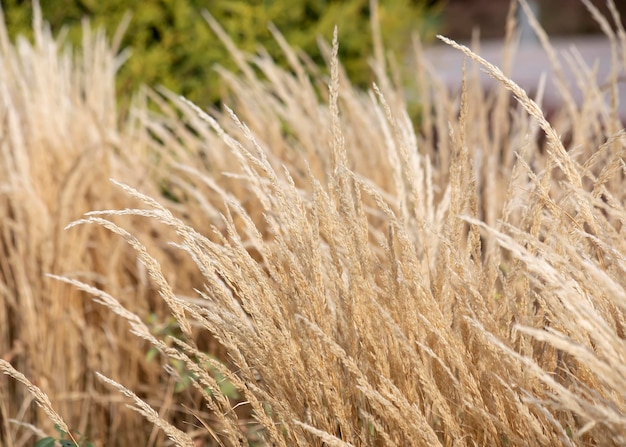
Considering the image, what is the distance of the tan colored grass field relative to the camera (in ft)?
3.35

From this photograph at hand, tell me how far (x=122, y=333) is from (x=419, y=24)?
3.67m

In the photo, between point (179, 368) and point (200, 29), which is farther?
point (200, 29)

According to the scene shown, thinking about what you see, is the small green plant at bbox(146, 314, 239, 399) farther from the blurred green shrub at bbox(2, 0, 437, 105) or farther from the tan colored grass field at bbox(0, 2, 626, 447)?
the blurred green shrub at bbox(2, 0, 437, 105)

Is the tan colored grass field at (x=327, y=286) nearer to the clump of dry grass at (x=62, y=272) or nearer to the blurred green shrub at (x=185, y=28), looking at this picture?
the clump of dry grass at (x=62, y=272)

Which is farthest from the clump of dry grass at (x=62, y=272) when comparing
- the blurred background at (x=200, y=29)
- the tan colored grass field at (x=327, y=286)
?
the blurred background at (x=200, y=29)

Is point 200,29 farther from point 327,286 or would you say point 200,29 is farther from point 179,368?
point 327,286

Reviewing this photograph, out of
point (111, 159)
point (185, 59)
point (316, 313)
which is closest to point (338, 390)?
point (316, 313)

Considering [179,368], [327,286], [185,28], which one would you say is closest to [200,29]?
[185,28]

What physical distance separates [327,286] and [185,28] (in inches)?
132

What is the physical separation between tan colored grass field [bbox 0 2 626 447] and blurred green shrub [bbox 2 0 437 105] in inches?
57.4

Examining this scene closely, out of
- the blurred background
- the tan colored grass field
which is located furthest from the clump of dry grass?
the blurred background

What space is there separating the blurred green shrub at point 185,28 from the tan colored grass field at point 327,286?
1.46 m

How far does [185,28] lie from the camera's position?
4.35 metres

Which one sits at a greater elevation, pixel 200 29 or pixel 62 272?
pixel 200 29
